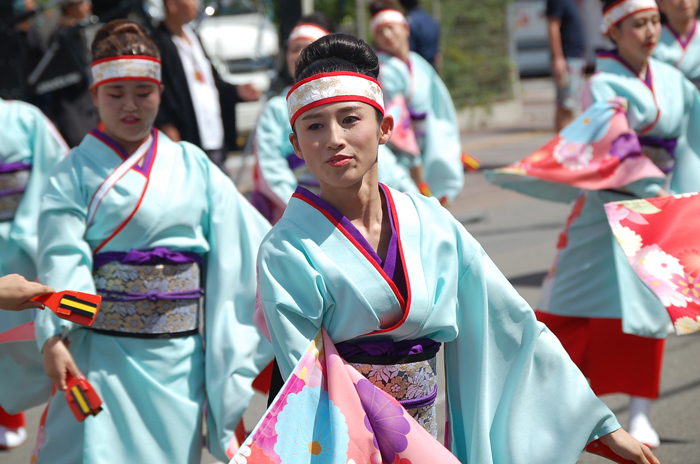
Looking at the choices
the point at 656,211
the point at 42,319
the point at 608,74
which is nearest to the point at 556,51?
the point at 608,74

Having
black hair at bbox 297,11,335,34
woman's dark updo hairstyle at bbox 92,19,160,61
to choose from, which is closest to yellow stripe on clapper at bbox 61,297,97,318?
woman's dark updo hairstyle at bbox 92,19,160,61

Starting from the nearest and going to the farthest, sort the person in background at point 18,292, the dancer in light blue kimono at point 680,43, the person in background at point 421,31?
the person in background at point 18,292 → the dancer in light blue kimono at point 680,43 → the person in background at point 421,31

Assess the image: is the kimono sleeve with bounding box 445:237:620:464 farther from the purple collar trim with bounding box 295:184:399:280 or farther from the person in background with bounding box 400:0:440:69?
the person in background with bounding box 400:0:440:69

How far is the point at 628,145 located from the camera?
389 centimetres

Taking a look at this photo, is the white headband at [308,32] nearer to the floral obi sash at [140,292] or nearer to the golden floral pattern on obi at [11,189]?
the golden floral pattern on obi at [11,189]

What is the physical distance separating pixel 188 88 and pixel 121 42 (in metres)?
1.83

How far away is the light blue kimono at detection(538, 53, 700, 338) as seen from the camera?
3914 millimetres

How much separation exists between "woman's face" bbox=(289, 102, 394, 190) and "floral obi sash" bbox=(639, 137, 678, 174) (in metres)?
2.30

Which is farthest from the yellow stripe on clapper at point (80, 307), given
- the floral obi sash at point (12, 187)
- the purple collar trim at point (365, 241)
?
the floral obi sash at point (12, 187)

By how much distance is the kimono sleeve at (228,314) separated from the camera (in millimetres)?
2965

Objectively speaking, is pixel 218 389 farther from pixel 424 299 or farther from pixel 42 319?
pixel 424 299

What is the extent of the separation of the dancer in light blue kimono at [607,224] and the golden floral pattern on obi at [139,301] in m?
1.88

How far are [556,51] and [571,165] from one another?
5.15m

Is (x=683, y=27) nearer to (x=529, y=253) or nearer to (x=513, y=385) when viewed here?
(x=529, y=253)
